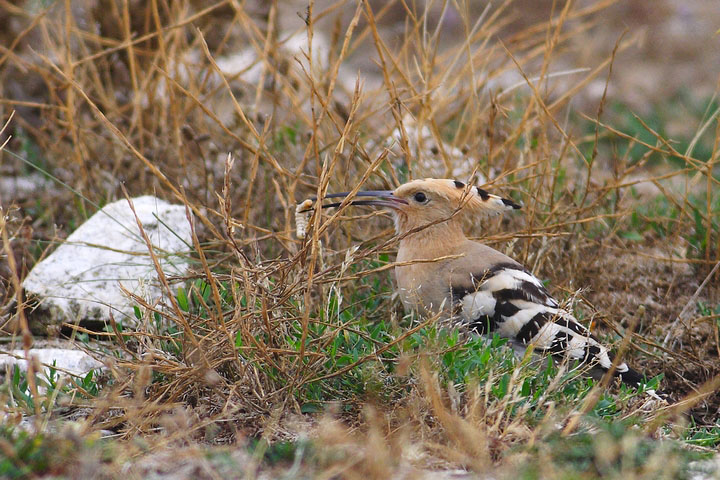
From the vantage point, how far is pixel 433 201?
3.42 meters

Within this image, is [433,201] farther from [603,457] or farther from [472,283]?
[603,457]

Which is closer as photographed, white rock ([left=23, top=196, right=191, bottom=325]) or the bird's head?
the bird's head

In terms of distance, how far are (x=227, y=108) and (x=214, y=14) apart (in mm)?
1160

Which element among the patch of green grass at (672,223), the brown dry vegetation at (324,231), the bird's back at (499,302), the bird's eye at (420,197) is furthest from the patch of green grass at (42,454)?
the patch of green grass at (672,223)

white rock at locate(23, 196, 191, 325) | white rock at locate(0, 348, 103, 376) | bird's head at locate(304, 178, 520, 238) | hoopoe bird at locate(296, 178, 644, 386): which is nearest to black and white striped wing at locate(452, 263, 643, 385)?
hoopoe bird at locate(296, 178, 644, 386)

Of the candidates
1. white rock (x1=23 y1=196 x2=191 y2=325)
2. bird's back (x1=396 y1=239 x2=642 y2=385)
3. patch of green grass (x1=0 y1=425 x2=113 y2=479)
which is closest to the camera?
patch of green grass (x1=0 y1=425 x2=113 y2=479)

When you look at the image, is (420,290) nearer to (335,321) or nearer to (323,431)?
(335,321)

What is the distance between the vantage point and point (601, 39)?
966 cm

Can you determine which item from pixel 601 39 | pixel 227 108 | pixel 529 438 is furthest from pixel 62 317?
pixel 601 39

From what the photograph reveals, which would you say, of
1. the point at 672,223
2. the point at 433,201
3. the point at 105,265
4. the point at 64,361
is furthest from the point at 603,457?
the point at 672,223

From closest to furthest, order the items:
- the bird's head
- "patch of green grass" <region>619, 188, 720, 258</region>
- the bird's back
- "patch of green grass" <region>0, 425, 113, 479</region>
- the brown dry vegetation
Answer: "patch of green grass" <region>0, 425, 113, 479</region>, the brown dry vegetation, the bird's back, the bird's head, "patch of green grass" <region>619, 188, 720, 258</region>

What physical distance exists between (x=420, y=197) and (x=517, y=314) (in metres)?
0.63

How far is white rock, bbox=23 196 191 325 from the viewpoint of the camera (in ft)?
11.6

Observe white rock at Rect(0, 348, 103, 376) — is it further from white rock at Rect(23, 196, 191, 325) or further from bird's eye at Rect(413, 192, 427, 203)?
bird's eye at Rect(413, 192, 427, 203)
